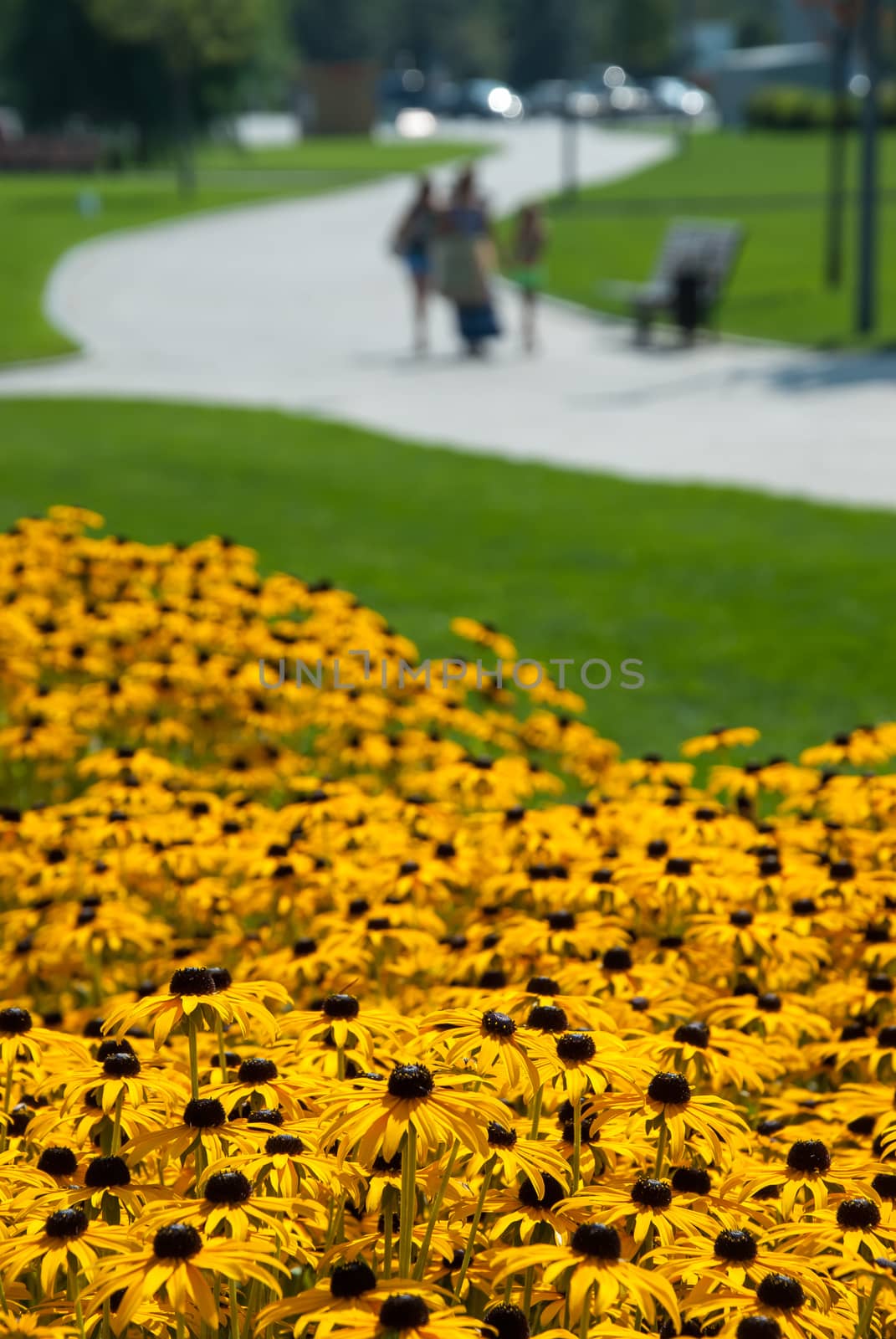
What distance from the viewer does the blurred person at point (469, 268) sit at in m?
19.2

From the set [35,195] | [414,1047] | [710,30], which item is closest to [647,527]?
[414,1047]

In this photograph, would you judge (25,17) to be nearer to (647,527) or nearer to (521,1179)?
(647,527)

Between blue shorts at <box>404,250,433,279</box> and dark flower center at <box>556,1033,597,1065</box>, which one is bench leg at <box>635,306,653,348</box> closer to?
blue shorts at <box>404,250,433,279</box>

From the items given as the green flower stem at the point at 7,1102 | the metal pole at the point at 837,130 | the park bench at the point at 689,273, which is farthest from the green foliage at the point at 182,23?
the green flower stem at the point at 7,1102

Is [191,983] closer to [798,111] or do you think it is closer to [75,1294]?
[75,1294]

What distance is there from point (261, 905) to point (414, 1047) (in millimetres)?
1616

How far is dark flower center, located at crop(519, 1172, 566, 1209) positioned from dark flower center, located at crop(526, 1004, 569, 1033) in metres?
0.25

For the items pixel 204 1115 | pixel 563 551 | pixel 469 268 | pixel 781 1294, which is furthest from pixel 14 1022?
pixel 469 268

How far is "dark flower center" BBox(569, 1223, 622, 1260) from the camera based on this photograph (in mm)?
2324

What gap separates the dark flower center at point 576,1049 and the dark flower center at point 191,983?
544mm

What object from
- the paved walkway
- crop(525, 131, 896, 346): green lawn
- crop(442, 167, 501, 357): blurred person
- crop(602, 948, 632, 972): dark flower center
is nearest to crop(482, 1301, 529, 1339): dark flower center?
crop(602, 948, 632, 972): dark flower center

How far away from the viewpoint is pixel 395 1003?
13.4 feet

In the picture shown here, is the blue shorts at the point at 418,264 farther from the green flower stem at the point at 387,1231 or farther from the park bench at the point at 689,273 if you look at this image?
the green flower stem at the point at 387,1231

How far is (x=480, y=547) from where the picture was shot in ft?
35.7
